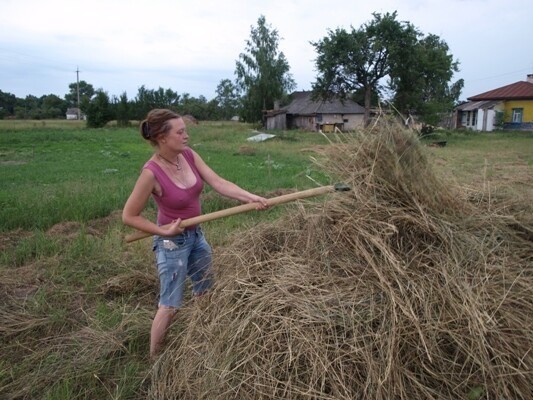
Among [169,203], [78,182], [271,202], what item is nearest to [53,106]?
[78,182]

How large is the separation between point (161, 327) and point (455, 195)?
1.96m

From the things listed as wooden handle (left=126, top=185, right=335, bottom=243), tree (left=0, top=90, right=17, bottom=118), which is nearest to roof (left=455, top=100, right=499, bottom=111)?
wooden handle (left=126, top=185, right=335, bottom=243)

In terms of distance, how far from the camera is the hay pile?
1942 millimetres

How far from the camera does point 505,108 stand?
3622cm

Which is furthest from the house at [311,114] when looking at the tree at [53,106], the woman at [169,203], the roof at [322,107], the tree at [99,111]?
the tree at [53,106]

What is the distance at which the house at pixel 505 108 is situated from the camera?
34.8 metres

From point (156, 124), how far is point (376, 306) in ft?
5.25

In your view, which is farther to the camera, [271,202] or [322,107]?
[322,107]

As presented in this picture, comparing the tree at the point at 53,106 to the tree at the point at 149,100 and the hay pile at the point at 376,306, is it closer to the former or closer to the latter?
the tree at the point at 149,100

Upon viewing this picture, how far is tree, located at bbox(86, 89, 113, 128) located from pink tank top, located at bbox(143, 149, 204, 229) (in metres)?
41.2

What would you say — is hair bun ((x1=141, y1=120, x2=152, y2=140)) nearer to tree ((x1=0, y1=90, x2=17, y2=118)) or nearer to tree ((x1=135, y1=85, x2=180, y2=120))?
tree ((x1=135, y1=85, x2=180, y2=120))

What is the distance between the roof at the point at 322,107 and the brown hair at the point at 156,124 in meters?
34.7

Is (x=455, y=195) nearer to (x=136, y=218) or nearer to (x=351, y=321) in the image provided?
(x=351, y=321)

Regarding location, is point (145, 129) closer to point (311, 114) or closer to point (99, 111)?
point (311, 114)
